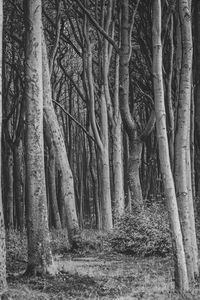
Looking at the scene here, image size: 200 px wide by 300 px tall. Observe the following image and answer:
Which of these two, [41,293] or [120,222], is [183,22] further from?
[120,222]

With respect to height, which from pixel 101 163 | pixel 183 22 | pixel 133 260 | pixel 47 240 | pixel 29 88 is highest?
pixel 183 22

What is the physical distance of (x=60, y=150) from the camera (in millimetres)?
13117

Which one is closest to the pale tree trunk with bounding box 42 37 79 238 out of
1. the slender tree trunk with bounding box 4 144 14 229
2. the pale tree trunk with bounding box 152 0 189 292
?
the pale tree trunk with bounding box 152 0 189 292

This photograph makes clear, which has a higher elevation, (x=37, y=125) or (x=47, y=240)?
(x=37, y=125)

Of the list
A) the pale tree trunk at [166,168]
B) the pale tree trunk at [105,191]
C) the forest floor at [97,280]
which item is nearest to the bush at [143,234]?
the forest floor at [97,280]

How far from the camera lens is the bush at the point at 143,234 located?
42.4 ft

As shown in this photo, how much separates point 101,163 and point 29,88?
8085mm

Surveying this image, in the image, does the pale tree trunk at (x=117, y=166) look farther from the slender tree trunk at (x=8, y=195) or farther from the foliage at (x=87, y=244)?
the slender tree trunk at (x=8, y=195)

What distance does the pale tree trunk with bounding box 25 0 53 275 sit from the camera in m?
9.02

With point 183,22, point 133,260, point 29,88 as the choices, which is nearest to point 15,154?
point 133,260

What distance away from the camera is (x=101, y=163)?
1725 cm

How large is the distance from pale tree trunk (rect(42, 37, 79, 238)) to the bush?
52.2 inches

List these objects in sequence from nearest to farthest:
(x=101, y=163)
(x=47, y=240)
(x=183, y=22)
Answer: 1. (x=183, y=22)
2. (x=47, y=240)
3. (x=101, y=163)

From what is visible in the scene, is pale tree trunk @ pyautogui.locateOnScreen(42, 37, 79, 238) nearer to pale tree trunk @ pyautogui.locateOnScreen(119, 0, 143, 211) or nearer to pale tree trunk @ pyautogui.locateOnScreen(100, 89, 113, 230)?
pale tree trunk @ pyautogui.locateOnScreen(119, 0, 143, 211)
